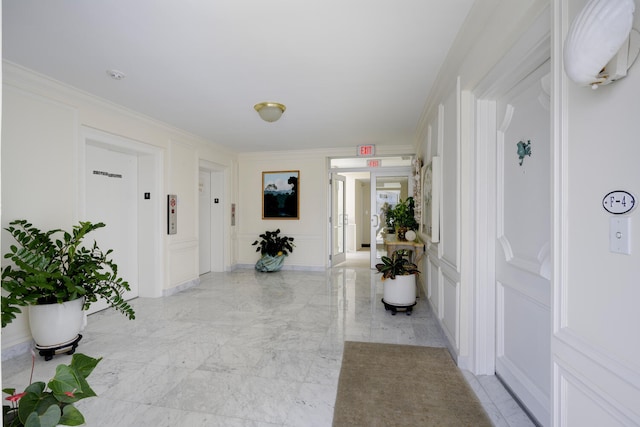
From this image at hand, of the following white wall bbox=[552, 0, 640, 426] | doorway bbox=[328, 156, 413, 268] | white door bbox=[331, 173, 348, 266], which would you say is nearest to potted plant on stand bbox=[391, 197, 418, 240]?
doorway bbox=[328, 156, 413, 268]

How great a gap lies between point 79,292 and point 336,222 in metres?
5.01

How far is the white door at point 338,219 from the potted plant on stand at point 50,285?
14.7 feet

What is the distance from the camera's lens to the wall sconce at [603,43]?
917 millimetres

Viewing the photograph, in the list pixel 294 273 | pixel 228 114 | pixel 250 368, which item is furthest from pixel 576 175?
pixel 294 273

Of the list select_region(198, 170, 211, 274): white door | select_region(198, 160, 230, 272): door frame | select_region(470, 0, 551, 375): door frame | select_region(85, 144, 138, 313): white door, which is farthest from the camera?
select_region(198, 160, 230, 272): door frame

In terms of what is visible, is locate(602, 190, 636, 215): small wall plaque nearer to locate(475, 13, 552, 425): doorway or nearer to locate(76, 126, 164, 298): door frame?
locate(475, 13, 552, 425): doorway

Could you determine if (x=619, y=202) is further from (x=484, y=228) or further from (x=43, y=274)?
(x=43, y=274)

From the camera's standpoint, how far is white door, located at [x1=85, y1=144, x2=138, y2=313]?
12.7 ft

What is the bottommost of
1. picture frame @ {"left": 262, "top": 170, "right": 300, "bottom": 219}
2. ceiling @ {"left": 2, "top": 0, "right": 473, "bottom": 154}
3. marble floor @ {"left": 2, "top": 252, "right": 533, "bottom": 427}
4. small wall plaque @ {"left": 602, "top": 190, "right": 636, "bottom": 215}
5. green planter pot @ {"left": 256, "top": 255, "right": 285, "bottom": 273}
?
marble floor @ {"left": 2, "top": 252, "right": 533, "bottom": 427}

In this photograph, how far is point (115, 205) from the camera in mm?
4258

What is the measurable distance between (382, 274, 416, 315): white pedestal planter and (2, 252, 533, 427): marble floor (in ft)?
0.40

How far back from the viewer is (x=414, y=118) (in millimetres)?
4379

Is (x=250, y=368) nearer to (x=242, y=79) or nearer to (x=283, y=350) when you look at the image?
(x=283, y=350)

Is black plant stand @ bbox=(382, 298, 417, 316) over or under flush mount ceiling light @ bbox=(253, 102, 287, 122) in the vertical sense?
under
